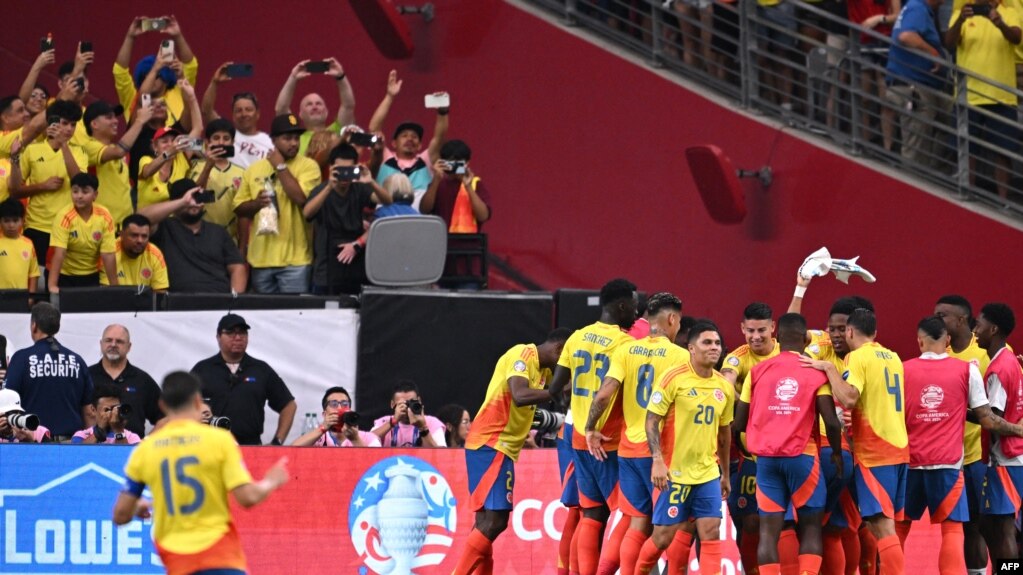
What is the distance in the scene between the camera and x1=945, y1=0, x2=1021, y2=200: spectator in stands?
1725 cm

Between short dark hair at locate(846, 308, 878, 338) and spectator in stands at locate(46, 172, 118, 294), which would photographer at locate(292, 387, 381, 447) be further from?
short dark hair at locate(846, 308, 878, 338)

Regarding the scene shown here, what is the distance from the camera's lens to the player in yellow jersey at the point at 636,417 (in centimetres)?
1249

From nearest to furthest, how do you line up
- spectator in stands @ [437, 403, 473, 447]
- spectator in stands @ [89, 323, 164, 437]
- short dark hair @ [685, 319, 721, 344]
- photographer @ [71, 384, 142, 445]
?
short dark hair @ [685, 319, 721, 344]
photographer @ [71, 384, 142, 445]
spectator in stands @ [89, 323, 164, 437]
spectator in stands @ [437, 403, 473, 447]

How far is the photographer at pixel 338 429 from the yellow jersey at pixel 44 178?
3712 mm

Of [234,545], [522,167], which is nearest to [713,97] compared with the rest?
[522,167]

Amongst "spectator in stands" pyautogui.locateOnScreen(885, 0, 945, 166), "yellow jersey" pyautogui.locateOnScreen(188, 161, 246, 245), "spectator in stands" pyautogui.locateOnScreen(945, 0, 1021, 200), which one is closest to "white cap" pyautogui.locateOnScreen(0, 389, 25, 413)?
"yellow jersey" pyautogui.locateOnScreen(188, 161, 246, 245)

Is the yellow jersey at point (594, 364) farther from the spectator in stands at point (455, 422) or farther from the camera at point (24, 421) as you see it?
the camera at point (24, 421)

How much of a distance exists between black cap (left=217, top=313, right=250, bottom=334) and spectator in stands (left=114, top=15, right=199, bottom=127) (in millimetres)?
3467

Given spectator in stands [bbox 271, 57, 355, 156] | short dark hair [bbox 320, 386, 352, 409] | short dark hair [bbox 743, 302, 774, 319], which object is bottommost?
short dark hair [bbox 320, 386, 352, 409]

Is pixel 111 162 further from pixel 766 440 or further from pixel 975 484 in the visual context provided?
pixel 975 484

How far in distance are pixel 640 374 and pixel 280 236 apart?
18.2 feet

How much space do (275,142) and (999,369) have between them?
773 centimetres

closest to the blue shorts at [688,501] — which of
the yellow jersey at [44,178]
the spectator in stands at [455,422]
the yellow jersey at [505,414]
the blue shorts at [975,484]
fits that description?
the yellow jersey at [505,414]

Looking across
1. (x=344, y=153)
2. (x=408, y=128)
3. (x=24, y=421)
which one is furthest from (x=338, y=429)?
(x=408, y=128)
